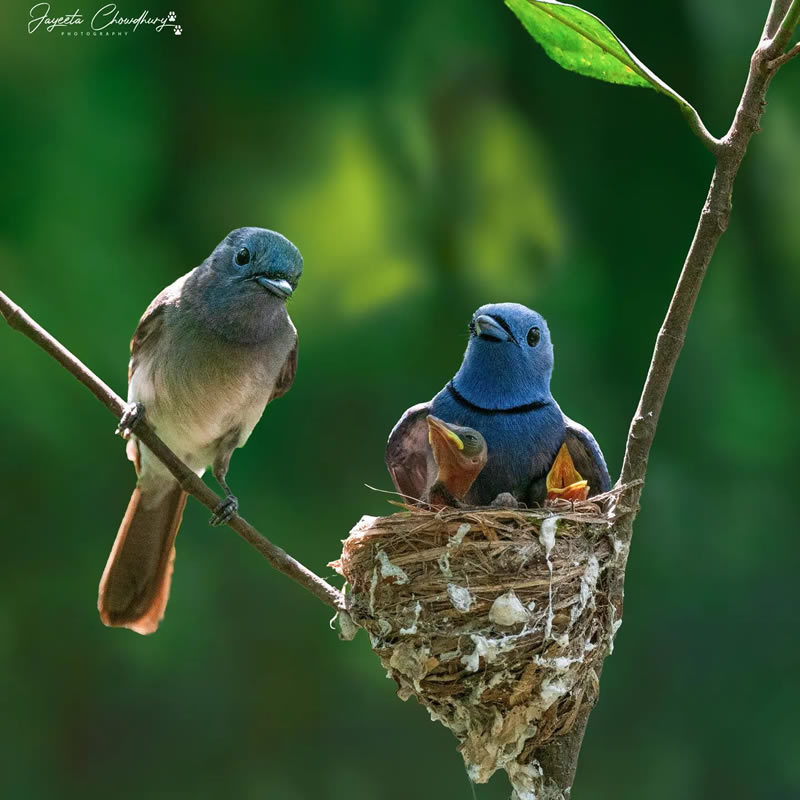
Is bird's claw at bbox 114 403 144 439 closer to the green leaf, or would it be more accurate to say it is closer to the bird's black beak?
the bird's black beak

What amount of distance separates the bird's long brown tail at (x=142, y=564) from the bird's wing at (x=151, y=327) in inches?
15.7

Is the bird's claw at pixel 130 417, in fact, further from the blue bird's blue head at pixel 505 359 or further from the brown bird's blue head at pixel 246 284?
the blue bird's blue head at pixel 505 359

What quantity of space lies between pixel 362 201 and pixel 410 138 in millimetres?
359

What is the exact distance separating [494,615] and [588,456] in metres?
0.67

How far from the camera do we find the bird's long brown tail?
123 inches

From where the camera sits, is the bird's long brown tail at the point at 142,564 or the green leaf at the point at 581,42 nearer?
the green leaf at the point at 581,42

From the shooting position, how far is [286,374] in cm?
329

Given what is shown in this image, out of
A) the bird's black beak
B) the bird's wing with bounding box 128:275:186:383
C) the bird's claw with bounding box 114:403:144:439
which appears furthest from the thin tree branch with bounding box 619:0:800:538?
the bird's wing with bounding box 128:275:186:383

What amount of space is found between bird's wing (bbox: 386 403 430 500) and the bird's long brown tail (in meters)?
0.76

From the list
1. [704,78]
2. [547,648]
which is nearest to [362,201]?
[704,78]

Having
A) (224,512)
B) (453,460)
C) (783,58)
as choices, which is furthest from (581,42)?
(224,512)

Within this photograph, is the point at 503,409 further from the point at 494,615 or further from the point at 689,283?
the point at 689,283

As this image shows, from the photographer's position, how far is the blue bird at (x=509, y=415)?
2781 millimetres

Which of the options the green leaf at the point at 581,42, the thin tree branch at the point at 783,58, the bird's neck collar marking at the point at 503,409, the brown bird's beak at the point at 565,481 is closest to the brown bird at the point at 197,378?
the bird's neck collar marking at the point at 503,409
